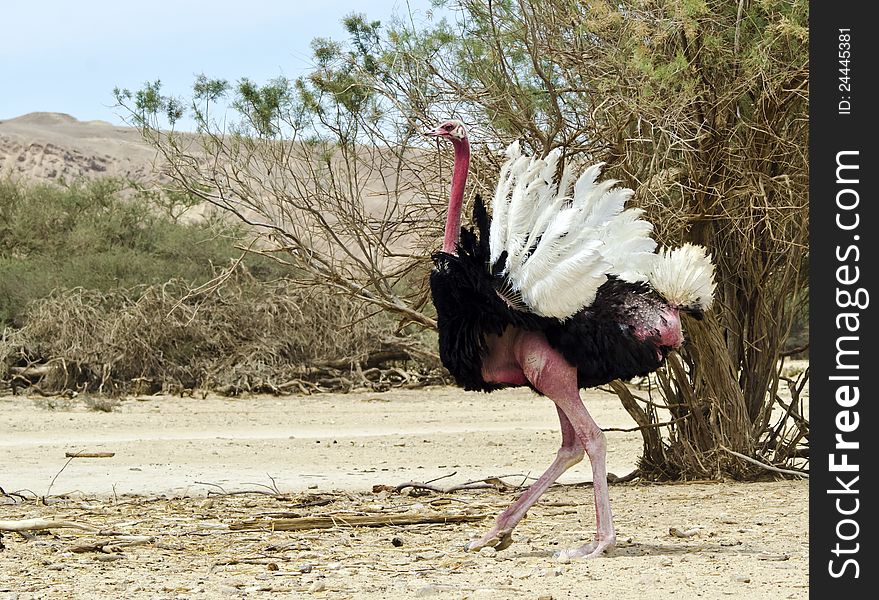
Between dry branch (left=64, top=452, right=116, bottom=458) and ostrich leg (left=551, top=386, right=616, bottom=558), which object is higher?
ostrich leg (left=551, top=386, right=616, bottom=558)

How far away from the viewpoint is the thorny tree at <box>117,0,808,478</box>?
8484mm

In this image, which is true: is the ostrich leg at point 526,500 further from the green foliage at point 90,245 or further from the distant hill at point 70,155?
the distant hill at point 70,155

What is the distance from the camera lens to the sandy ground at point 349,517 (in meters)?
5.96

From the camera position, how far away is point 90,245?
28453 mm

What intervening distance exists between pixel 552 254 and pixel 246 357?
15323 mm

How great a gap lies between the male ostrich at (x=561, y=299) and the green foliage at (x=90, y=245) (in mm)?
15947

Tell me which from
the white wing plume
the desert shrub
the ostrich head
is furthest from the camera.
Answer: the desert shrub

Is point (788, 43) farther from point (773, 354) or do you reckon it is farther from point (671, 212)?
point (773, 354)

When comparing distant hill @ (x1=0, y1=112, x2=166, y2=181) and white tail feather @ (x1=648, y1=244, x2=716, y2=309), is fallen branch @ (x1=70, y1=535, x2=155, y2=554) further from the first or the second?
distant hill @ (x1=0, y1=112, x2=166, y2=181)

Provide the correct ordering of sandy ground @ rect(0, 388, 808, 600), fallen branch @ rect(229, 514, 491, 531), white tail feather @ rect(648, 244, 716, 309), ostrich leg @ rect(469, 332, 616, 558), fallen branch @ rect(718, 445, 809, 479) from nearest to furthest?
sandy ground @ rect(0, 388, 808, 600), ostrich leg @ rect(469, 332, 616, 558), white tail feather @ rect(648, 244, 716, 309), fallen branch @ rect(229, 514, 491, 531), fallen branch @ rect(718, 445, 809, 479)

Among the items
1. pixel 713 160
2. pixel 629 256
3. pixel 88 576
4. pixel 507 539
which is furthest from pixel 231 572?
pixel 713 160

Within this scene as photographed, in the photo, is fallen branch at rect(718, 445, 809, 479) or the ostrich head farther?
fallen branch at rect(718, 445, 809, 479)

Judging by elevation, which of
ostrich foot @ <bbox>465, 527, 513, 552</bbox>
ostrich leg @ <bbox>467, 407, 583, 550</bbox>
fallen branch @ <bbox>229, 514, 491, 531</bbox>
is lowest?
fallen branch @ <bbox>229, 514, 491, 531</bbox>

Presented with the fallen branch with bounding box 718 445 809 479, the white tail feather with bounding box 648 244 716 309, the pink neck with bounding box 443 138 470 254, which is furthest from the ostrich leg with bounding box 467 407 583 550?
the fallen branch with bounding box 718 445 809 479
